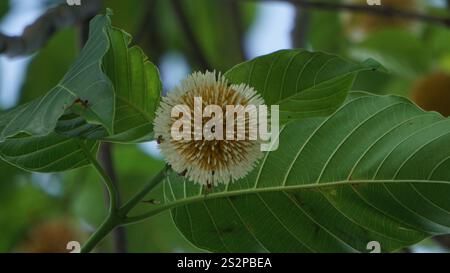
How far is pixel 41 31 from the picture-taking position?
128 centimetres

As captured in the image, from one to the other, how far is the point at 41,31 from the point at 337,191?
21.5 inches

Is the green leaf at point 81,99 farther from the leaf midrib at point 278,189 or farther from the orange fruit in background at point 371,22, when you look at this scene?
the orange fruit in background at point 371,22

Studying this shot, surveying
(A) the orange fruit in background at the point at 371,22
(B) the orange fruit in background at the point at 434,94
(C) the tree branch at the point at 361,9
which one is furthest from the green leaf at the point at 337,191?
(A) the orange fruit in background at the point at 371,22

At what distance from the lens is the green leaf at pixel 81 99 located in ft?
2.39

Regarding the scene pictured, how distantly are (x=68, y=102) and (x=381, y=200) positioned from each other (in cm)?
38

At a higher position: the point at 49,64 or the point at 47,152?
the point at 49,64

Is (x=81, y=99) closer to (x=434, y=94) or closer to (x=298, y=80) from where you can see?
(x=298, y=80)

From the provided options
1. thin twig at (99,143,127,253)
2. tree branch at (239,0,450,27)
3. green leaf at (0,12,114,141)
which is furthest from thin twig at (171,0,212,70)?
green leaf at (0,12,114,141)

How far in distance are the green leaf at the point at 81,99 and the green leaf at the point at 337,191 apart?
8.0 inches

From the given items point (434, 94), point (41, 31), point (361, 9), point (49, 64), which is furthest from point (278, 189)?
point (49, 64)

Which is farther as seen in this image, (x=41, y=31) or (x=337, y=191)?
(x=41, y=31)

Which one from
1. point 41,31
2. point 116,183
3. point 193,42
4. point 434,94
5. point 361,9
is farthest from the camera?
point 434,94

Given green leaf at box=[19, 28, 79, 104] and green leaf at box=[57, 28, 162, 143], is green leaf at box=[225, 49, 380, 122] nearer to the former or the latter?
green leaf at box=[57, 28, 162, 143]
